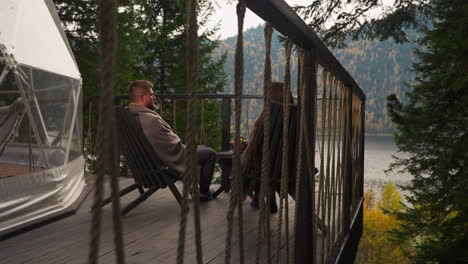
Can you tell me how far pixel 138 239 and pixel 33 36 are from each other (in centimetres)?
256

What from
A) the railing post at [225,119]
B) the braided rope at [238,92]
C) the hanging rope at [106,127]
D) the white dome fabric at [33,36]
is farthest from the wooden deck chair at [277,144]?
the railing post at [225,119]

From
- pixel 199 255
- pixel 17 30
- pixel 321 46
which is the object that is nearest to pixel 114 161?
pixel 199 255

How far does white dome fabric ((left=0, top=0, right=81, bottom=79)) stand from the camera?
3.68 meters

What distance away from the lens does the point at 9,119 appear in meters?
4.13

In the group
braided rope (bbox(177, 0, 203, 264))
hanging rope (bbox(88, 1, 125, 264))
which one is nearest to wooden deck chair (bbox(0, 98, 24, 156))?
braided rope (bbox(177, 0, 203, 264))

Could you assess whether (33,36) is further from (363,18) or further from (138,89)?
(363,18)

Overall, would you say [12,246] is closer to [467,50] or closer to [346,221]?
[346,221]

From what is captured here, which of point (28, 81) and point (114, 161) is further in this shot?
point (28, 81)

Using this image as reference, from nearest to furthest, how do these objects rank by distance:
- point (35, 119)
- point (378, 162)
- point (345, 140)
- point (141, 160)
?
point (345, 140) < point (141, 160) < point (35, 119) < point (378, 162)

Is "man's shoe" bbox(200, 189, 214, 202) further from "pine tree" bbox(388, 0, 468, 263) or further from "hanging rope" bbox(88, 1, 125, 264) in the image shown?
"hanging rope" bbox(88, 1, 125, 264)

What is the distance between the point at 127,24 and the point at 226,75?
588 centimetres

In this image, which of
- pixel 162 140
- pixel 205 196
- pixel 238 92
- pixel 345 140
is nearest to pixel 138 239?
pixel 162 140

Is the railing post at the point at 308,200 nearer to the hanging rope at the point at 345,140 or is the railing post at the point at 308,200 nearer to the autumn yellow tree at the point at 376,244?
the hanging rope at the point at 345,140

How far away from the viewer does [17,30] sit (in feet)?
12.3
